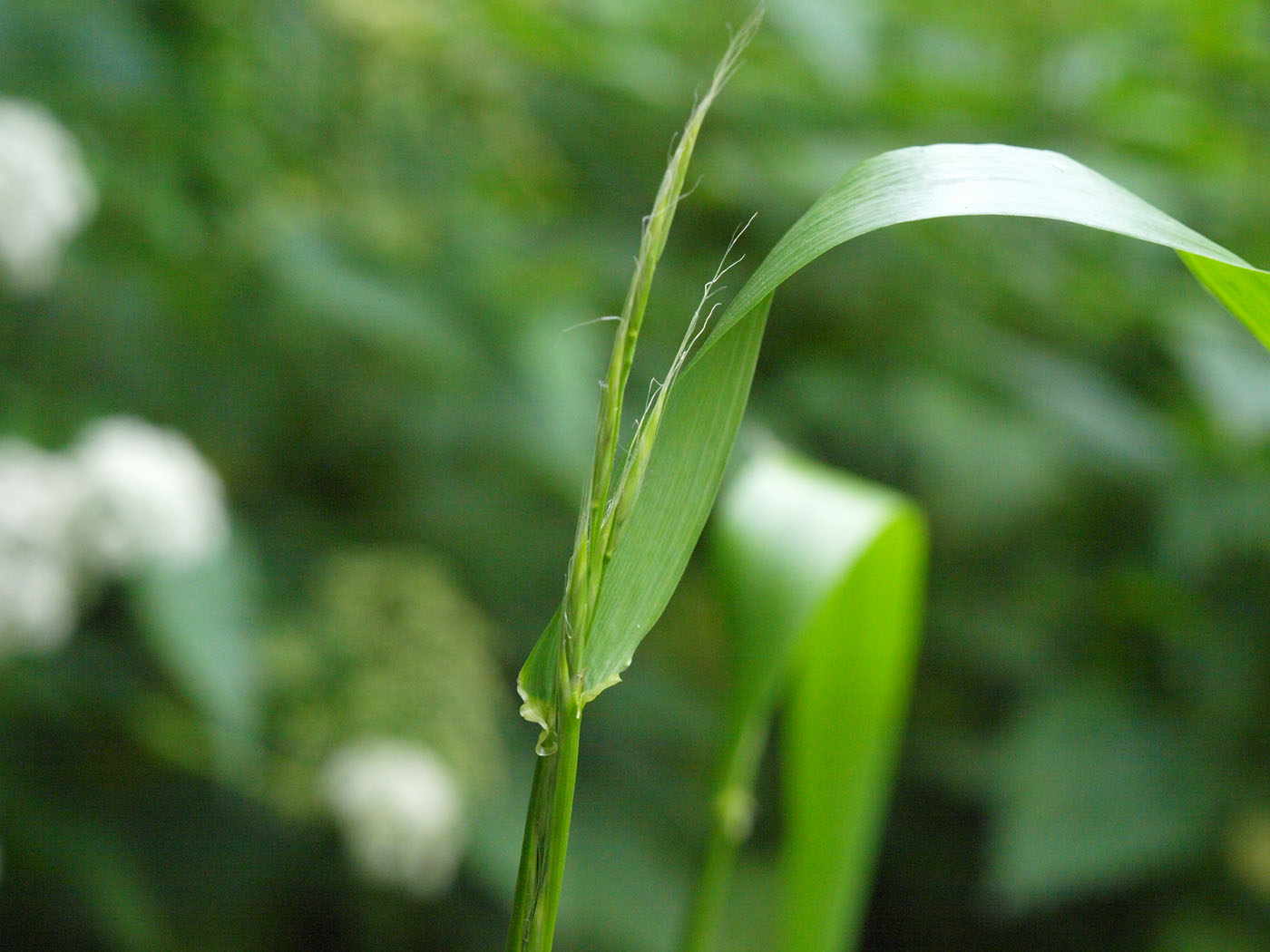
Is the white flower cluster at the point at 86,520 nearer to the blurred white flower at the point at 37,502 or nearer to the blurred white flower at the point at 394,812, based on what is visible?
the blurred white flower at the point at 37,502

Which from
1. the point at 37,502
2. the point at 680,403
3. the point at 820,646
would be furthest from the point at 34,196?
the point at 680,403

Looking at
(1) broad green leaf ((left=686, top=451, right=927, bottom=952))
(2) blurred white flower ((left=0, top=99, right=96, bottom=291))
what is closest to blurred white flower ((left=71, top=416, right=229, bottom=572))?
(2) blurred white flower ((left=0, top=99, right=96, bottom=291))

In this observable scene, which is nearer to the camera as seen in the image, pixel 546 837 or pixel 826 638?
pixel 546 837

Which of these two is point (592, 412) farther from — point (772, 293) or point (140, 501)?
point (772, 293)

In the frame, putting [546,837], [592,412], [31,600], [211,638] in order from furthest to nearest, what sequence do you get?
[592,412], [211,638], [31,600], [546,837]

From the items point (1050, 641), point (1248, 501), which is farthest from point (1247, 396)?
point (1050, 641)

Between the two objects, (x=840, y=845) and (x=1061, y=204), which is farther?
(x=840, y=845)

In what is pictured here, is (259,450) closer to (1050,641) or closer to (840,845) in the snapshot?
(1050,641)
